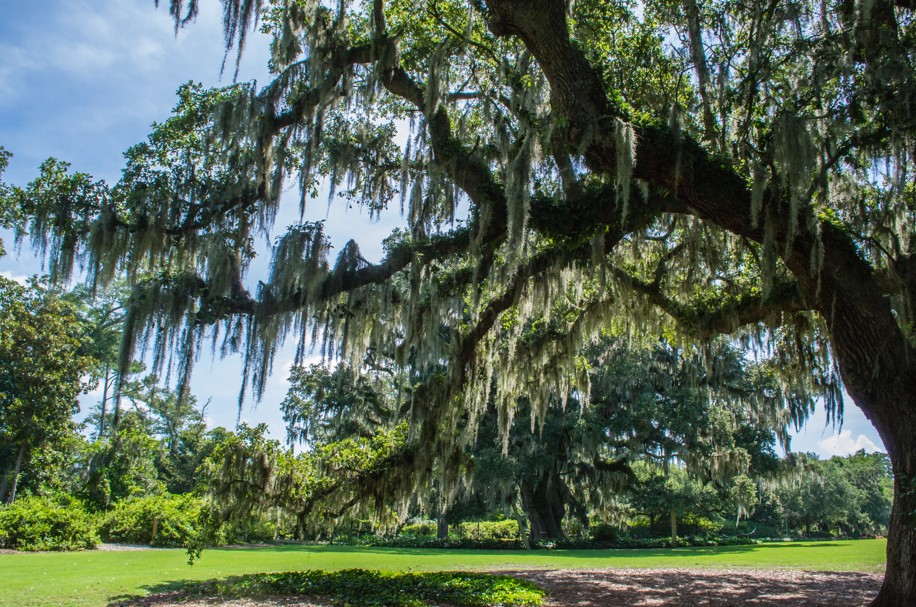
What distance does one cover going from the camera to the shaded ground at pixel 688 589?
6.69m

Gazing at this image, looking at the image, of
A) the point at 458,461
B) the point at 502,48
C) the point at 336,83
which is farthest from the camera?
the point at 502,48

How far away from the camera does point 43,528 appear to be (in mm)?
14617

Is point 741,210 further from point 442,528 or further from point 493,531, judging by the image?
point 493,531

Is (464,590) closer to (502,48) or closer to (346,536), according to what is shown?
(502,48)

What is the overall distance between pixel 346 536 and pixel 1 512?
521 inches

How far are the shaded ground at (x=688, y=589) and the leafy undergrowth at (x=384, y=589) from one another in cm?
41

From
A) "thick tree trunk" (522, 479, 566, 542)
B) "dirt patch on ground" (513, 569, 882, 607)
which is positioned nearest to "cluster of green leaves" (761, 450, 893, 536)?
"thick tree trunk" (522, 479, 566, 542)

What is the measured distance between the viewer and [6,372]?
22406 mm

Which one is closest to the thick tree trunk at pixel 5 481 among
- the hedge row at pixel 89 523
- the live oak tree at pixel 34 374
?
the live oak tree at pixel 34 374

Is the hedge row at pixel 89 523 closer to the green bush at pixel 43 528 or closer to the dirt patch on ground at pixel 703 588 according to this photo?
the green bush at pixel 43 528

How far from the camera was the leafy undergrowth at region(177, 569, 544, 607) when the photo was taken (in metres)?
6.51

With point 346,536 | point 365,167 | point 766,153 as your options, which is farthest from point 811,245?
point 346,536

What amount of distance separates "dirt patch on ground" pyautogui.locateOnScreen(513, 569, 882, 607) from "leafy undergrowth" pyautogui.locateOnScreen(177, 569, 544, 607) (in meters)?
0.60

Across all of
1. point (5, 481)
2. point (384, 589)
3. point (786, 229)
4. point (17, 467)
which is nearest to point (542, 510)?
point (384, 589)
